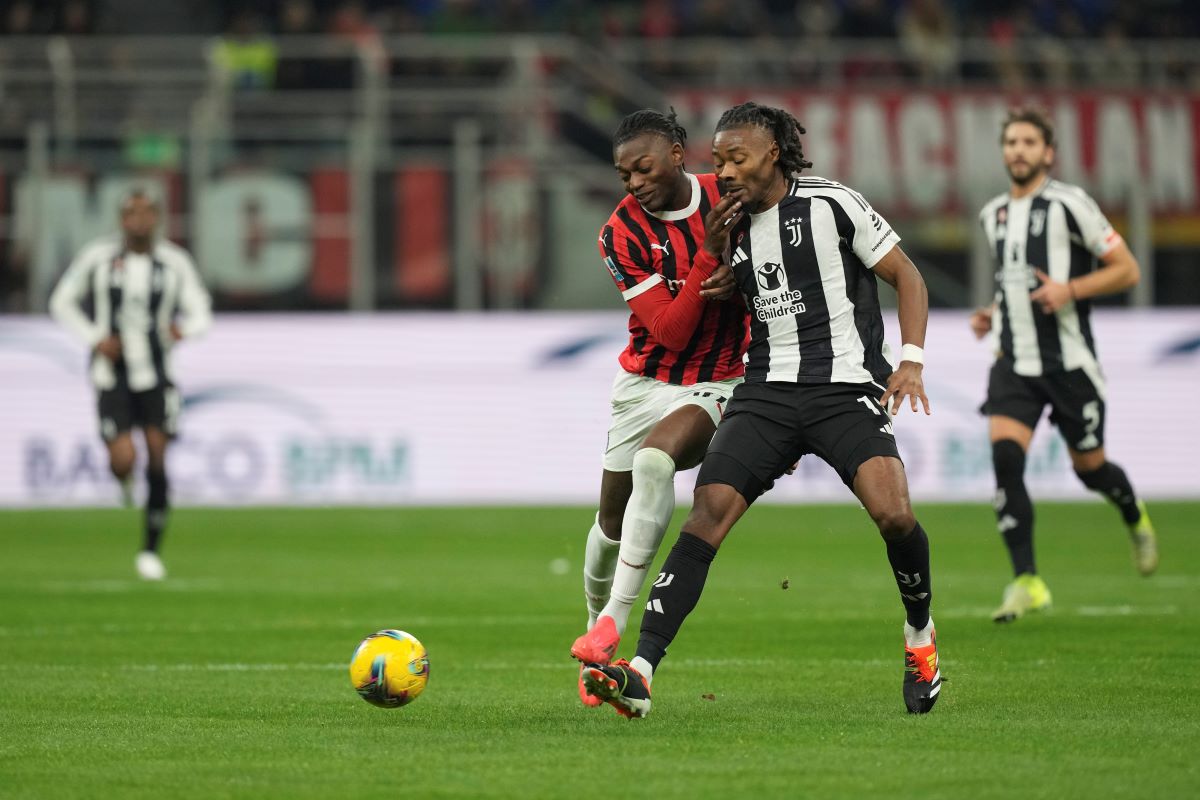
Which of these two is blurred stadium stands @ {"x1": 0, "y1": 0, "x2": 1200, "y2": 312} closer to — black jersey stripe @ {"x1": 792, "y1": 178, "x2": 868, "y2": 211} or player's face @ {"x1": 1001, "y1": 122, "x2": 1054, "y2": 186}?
player's face @ {"x1": 1001, "y1": 122, "x2": 1054, "y2": 186}

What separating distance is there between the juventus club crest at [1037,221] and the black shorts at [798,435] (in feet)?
12.1

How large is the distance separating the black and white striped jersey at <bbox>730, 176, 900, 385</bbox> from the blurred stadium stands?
13.0 m

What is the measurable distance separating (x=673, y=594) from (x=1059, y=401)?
424 cm

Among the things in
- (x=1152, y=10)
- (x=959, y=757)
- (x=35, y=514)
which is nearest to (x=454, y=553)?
(x=35, y=514)

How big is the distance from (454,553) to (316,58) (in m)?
8.59

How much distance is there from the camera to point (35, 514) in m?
17.9

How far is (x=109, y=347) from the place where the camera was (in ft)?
42.3

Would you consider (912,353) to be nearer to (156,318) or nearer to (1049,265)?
(1049,265)

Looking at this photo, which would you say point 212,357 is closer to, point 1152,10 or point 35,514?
point 35,514

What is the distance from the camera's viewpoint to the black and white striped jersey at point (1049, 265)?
10.1m

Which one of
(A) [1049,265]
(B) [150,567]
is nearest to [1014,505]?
(A) [1049,265]

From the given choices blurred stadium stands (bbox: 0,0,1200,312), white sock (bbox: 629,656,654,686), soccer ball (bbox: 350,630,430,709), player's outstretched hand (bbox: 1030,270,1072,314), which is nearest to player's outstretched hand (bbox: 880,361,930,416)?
white sock (bbox: 629,656,654,686)

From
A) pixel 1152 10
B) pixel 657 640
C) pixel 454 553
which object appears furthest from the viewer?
pixel 1152 10

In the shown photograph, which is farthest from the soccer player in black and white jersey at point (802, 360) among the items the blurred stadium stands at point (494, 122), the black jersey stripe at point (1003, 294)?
the blurred stadium stands at point (494, 122)
